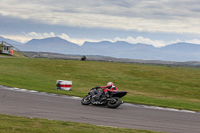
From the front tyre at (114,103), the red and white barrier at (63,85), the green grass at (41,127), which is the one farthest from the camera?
the red and white barrier at (63,85)

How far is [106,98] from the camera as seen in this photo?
19172mm

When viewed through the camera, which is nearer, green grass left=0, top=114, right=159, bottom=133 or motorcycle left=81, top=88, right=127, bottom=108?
green grass left=0, top=114, right=159, bottom=133

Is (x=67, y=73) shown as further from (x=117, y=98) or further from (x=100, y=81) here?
(x=117, y=98)

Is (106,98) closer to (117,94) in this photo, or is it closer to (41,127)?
(117,94)

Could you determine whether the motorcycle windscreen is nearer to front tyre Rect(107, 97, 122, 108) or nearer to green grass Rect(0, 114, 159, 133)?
front tyre Rect(107, 97, 122, 108)

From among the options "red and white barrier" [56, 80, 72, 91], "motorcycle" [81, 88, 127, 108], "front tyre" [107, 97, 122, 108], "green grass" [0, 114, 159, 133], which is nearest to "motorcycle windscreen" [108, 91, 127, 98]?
"motorcycle" [81, 88, 127, 108]

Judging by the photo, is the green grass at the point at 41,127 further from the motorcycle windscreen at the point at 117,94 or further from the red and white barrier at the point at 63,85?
the red and white barrier at the point at 63,85

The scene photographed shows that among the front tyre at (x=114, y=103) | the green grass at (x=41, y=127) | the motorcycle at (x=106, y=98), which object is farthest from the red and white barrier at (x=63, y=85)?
the green grass at (x=41, y=127)

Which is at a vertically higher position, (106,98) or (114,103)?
(106,98)

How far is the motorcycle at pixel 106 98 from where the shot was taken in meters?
18.9

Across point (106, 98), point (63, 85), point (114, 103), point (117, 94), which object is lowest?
point (114, 103)

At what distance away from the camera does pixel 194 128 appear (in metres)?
13.4

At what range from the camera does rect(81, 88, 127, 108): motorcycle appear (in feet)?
61.9

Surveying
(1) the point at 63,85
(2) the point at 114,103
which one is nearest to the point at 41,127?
(2) the point at 114,103
